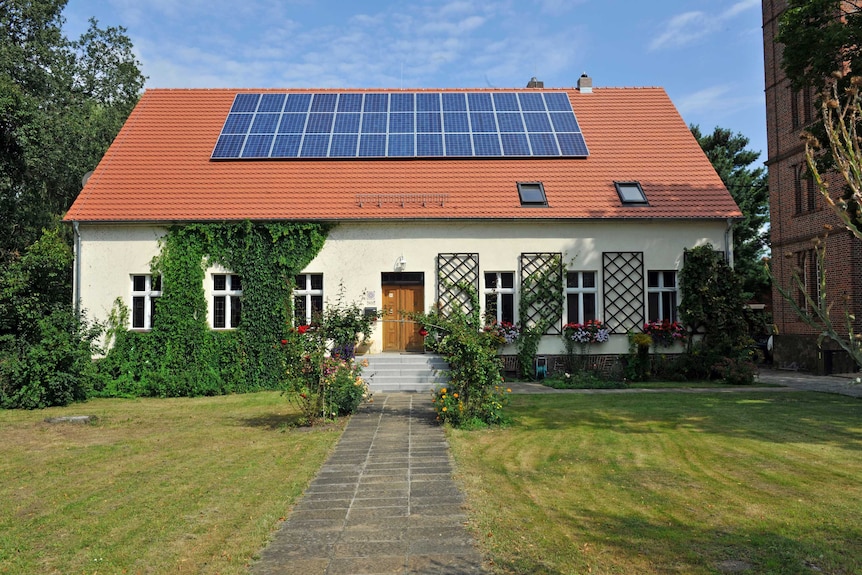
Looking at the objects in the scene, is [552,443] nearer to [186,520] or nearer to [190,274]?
[186,520]

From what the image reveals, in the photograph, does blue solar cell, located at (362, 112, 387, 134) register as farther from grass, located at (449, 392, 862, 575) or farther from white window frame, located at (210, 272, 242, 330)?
grass, located at (449, 392, 862, 575)

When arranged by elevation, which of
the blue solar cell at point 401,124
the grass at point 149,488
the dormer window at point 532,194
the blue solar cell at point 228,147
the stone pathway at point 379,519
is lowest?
the grass at point 149,488

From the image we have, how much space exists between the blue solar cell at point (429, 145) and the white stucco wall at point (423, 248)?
2.74 m

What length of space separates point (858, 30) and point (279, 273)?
1281 centimetres

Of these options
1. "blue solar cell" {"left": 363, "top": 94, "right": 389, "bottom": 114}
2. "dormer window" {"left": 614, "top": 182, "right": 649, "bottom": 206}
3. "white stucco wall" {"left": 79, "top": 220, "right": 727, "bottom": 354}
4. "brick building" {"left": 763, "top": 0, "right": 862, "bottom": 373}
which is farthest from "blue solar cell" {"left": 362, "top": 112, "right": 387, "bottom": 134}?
"brick building" {"left": 763, "top": 0, "right": 862, "bottom": 373}

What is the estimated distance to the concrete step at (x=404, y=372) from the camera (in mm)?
14547

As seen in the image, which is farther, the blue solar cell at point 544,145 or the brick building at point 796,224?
the brick building at point 796,224

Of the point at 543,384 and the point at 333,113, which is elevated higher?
the point at 333,113

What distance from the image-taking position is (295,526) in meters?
5.37

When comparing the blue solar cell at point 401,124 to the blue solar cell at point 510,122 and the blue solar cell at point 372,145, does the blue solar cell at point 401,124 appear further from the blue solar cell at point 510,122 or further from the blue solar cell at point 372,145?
the blue solar cell at point 510,122

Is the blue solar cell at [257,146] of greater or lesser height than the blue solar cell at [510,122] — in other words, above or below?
below

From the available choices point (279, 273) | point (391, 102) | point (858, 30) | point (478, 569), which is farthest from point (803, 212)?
point (478, 569)

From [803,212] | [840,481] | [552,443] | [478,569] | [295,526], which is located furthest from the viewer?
[803,212]

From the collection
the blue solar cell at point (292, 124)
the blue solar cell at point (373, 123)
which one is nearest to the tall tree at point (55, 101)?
the blue solar cell at point (292, 124)
